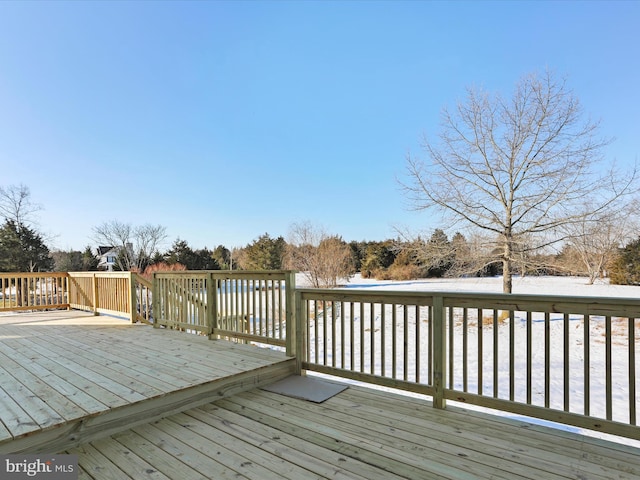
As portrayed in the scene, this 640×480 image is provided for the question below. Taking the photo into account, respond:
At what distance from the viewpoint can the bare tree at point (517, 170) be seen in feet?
26.2

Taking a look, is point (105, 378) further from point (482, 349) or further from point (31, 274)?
point (31, 274)

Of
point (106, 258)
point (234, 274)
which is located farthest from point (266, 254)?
point (234, 274)

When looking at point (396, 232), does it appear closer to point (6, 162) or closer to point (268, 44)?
point (268, 44)

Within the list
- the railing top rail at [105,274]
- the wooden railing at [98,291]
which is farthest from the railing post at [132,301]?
the railing top rail at [105,274]

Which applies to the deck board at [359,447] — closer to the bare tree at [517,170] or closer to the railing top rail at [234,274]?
the railing top rail at [234,274]

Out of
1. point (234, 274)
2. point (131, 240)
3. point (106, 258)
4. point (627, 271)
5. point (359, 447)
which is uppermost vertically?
point (131, 240)

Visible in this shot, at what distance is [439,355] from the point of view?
2.45m

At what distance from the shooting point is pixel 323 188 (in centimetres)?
1466

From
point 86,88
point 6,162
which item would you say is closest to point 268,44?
point 86,88

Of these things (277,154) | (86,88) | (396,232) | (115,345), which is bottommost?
(115,345)

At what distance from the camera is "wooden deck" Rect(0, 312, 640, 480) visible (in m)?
1.68

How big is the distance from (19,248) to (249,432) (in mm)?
18671

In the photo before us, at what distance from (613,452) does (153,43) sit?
36.1ft

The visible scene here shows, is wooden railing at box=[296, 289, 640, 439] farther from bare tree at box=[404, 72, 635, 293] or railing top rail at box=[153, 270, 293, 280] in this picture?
bare tree at box=[404, 72, 635, 293]
